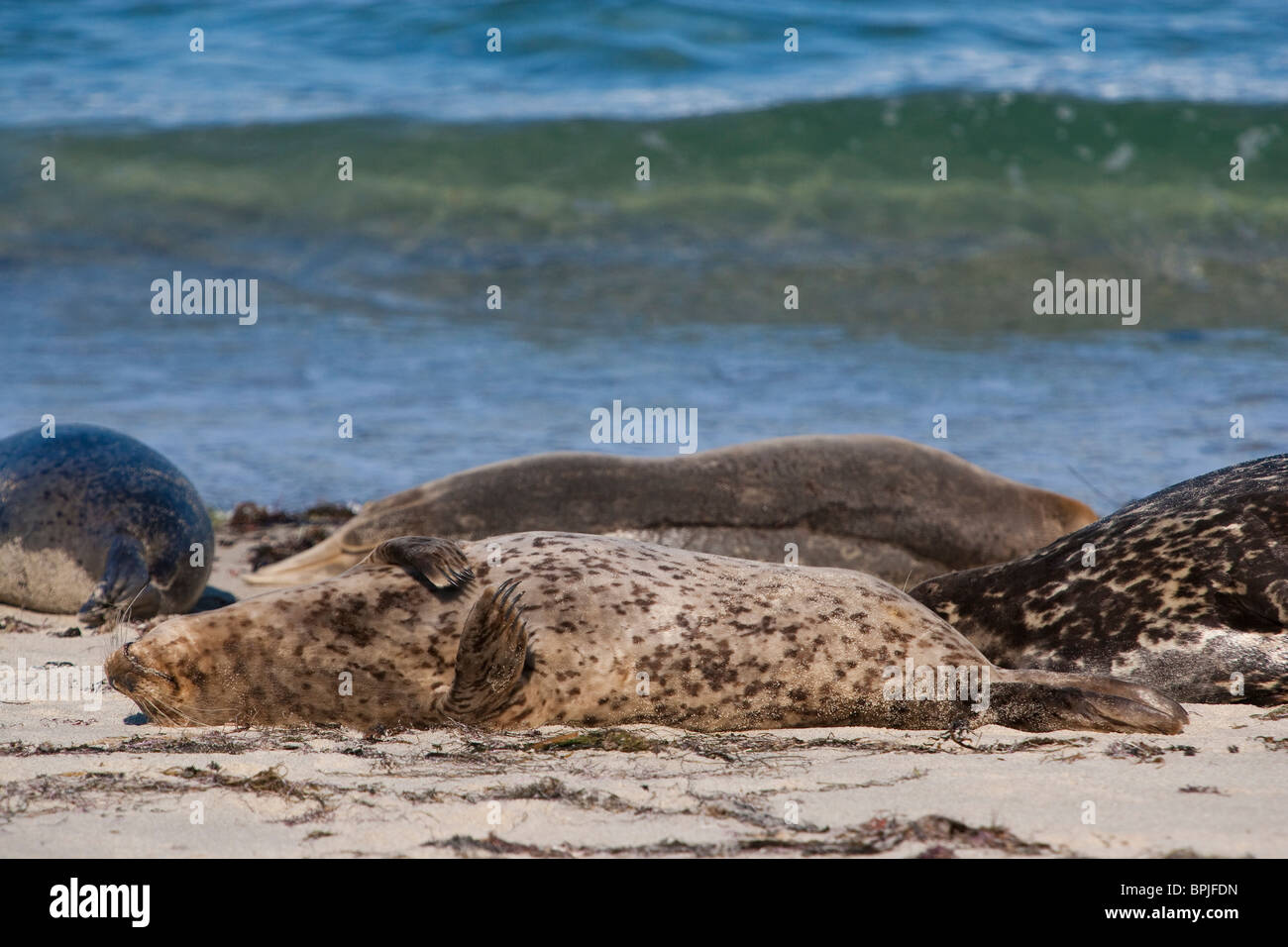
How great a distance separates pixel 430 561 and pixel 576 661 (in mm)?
527

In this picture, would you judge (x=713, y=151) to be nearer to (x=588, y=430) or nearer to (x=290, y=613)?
(x=588, y=430)

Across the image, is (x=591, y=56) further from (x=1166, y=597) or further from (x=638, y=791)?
(x=638, y=791)

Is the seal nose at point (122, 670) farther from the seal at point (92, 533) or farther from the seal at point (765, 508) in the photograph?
the seal at point (765, 508)

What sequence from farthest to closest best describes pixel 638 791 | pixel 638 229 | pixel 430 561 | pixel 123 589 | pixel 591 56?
1. pixel 591 56
2. pixel 638 229
3. pixel 123 589
4. pixel 430 561
5. pixel 638 791

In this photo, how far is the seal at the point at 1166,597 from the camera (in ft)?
13.5

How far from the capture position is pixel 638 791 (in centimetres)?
316

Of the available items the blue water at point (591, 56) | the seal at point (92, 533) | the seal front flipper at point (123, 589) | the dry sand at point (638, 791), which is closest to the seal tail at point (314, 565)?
the seal at point (92, 533)

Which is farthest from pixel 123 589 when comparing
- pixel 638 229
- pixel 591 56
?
pixel 591 56

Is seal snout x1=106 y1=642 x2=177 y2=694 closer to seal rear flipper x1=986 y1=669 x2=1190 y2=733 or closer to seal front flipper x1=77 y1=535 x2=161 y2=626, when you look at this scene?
seal front flipper x1=77 y1=535 x2=161 y2=626

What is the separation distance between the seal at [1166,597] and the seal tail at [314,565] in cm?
265

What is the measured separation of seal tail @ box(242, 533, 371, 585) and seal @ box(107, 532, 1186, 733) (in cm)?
198

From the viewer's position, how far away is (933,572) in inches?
233

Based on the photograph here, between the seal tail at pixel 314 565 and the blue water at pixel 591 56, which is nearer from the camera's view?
the seal tail at pixel 314 565

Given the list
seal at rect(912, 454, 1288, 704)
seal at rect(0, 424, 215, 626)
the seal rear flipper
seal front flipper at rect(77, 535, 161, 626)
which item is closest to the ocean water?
seal at rect(0, 424, 215, 626)
